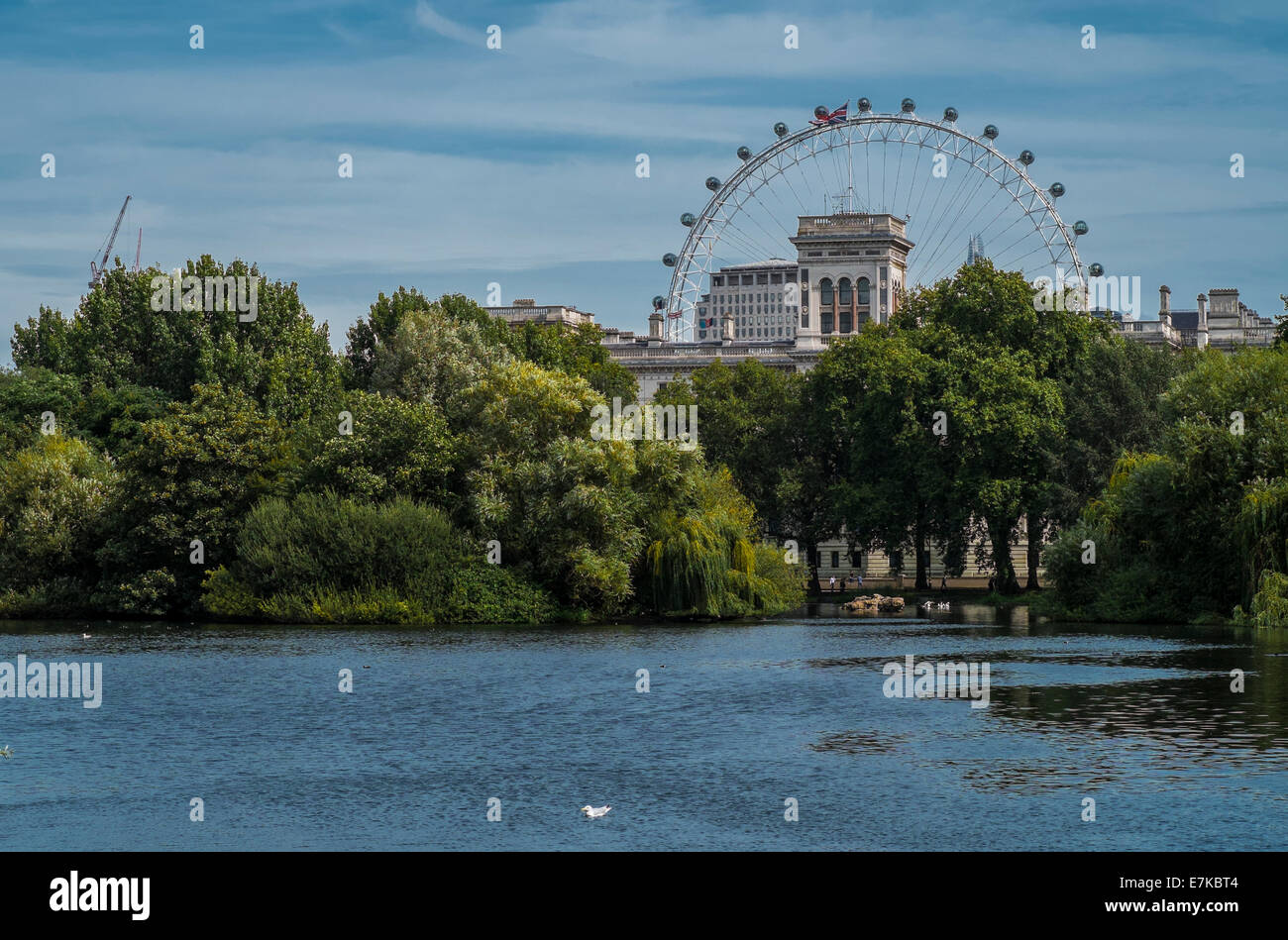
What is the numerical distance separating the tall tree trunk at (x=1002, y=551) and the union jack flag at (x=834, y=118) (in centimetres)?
5824

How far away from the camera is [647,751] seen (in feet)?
124

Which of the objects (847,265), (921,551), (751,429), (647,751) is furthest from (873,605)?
(847,265)

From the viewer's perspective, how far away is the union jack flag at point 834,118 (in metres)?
147

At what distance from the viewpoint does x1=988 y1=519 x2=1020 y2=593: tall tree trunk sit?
99.3m

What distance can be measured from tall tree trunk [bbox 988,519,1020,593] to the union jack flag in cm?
5824

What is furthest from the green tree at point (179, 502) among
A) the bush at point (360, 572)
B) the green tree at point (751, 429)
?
the green tree at point (751, 429)

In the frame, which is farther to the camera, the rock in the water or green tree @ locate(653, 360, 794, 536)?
green tree @ locate(653, 360, 794, 536)

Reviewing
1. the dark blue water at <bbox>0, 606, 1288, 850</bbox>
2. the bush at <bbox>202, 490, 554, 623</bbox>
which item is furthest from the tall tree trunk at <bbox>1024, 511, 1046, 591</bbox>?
the dark blue water at <bbox>0, 606, 1288, 850</bbox>

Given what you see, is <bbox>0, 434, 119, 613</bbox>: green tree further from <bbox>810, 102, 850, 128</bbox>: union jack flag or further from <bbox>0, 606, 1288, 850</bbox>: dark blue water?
<bbox>810, 102, 850, 128</bbox>: union jack flag

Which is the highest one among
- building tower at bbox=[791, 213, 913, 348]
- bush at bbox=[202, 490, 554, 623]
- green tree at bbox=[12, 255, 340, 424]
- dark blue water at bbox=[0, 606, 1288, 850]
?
building tower at bbox=[791, 213, 913, 348]

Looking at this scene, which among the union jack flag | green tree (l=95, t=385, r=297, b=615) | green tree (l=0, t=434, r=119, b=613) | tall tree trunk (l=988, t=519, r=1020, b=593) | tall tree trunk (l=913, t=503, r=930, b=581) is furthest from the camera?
the union jack flag

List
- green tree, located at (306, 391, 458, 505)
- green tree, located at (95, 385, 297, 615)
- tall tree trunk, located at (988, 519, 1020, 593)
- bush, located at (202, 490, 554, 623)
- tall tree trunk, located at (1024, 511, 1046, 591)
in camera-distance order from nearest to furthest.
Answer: bush, located at (202, 490, 554, 623), green tree, located at (306, 391, 458, 505), green tree, located at (95, 385, 297, 615), tall tree trunk, located at (988, 519, 1020, 593), tall tree trunk, located at (1024, 511, 1046, 591)

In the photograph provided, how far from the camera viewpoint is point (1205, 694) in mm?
44875

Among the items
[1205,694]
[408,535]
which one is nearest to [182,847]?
[1205,694]
